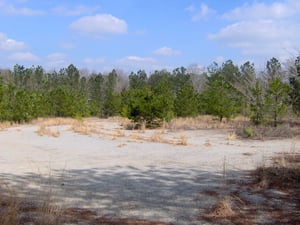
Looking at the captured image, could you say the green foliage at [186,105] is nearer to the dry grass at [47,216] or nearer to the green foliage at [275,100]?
the green foliage at [275,100]

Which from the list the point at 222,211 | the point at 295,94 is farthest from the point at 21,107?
the point at 222,211

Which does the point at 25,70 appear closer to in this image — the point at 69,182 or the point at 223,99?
the point at 223,99

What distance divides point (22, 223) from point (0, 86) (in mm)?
29865

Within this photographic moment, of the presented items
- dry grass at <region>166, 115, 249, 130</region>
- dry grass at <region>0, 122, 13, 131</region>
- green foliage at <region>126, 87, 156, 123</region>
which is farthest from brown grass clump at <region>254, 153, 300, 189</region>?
dry grass at <region>0, 122, 13, 131</region>

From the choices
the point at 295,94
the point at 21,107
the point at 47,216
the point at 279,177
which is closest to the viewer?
the point at 47,216

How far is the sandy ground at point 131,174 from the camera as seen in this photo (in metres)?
6.91

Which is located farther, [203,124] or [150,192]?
[203,124]

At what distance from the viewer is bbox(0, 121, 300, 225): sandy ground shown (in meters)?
6.91

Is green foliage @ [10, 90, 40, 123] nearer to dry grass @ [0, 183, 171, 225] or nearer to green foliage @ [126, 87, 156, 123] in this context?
green foliage @ [126, 87, 156, 123]

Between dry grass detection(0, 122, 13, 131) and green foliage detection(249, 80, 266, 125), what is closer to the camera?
green foliage detection(249, 80, 266, 125)

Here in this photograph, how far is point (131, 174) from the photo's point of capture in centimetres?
1021

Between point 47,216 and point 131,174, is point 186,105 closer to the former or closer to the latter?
point 131,174

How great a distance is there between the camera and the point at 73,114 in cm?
4347

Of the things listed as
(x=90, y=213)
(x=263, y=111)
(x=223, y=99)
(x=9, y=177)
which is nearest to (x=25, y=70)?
(x=223, y=99)
